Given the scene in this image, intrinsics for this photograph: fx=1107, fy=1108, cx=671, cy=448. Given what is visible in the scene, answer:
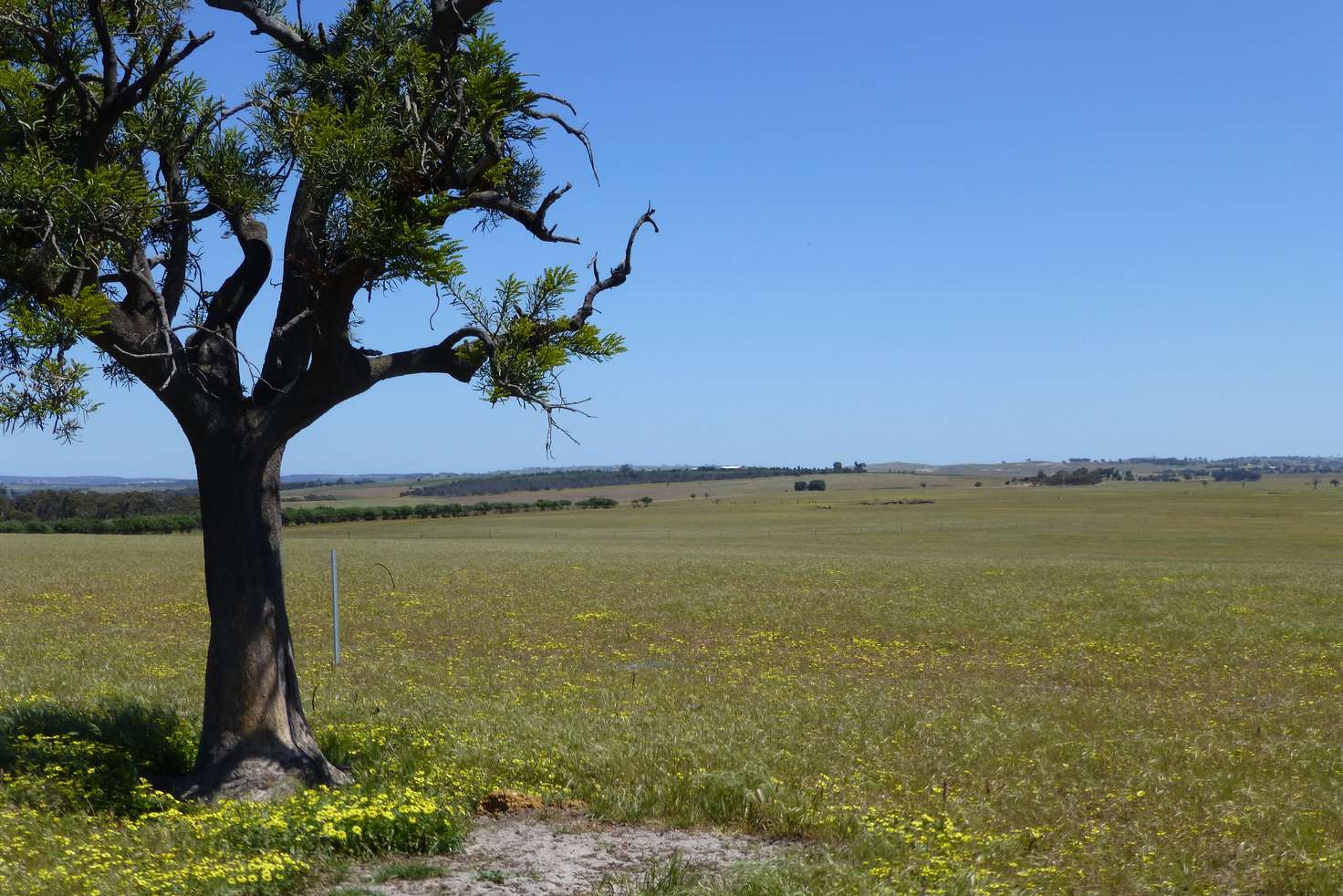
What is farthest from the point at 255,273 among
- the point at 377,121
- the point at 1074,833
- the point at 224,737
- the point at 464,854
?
the point at 1074,833

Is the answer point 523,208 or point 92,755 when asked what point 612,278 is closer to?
point 523,208

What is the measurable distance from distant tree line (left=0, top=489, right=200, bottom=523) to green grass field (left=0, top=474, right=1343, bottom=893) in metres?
70.8

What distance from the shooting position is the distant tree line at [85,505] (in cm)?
10225

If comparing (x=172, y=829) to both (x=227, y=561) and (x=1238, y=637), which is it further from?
(x=1238, y=637)

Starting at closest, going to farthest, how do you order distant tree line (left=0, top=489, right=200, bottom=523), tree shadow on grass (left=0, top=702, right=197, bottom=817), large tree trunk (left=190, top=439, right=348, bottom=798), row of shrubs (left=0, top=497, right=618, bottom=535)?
tree shadow on grass (left=0, top=702, right=197, bottom=817)
large tree trunk (left=190, top=439, right=348, bottom=798)
row of shrubs (left=0, top=497, right=618, bottom=535)
distant tree line (left=0, top=489, right=200, bottom=523)

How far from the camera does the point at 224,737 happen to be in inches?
396

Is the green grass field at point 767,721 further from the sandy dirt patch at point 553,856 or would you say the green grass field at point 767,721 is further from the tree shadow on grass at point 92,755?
the sandy dirt patch at point 553,856

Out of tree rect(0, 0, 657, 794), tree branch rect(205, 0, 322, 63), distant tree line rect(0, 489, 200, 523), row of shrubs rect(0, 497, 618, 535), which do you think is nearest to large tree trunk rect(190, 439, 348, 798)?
tree rect(0, 0, 657, 794)

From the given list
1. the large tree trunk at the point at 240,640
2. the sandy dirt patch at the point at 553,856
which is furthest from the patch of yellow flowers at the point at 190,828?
the large tree trunk at the point at 240,640

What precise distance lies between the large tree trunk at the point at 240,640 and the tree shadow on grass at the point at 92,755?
2.18ft

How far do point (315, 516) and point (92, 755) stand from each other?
3755 inches

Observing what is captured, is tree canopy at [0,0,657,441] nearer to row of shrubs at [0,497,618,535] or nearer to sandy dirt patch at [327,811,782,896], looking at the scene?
sandy dirt patch at [327,811,782,896]

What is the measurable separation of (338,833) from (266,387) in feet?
13.9

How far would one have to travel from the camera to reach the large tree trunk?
1002 centimetres
